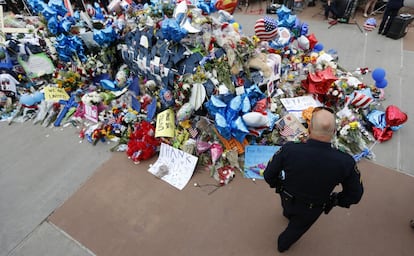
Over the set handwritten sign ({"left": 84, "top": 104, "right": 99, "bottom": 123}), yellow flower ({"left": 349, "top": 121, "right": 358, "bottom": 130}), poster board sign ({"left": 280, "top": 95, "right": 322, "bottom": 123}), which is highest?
poster board sign ({"left": 280, "top": 95, "right": 322, "bottom": 123})

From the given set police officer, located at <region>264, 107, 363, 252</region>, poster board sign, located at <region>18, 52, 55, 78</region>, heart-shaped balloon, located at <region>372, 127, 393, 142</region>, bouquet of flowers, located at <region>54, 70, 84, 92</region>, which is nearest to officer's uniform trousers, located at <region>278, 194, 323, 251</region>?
police officer, located at <region>264, 107, 363, 252</region>

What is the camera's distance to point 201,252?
2.51 m

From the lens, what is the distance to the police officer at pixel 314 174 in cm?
160

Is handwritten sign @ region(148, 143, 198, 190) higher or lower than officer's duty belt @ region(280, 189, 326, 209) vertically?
lower

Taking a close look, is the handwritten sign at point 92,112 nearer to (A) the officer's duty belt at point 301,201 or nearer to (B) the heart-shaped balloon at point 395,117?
(A) the officer's duty belt at point 301,201

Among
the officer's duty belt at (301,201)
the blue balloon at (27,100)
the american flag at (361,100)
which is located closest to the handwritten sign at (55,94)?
the blue balloon at (27,100)

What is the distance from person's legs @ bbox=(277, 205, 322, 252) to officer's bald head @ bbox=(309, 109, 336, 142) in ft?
2.18

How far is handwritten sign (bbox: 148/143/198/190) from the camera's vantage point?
10.5ft

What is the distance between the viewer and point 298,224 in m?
2.07

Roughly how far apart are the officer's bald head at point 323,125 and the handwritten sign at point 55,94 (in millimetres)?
4634

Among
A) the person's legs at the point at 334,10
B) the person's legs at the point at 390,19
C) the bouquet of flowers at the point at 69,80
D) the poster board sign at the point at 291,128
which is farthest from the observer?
the person's legs at the point at 334,10

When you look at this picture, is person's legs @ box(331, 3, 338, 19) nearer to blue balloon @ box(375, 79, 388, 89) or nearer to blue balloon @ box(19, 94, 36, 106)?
blue balloon @ box(375, 79, 388, 89)

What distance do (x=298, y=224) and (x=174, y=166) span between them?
1.80 metres

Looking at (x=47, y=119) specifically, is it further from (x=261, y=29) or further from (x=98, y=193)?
(x=261, y=29)
